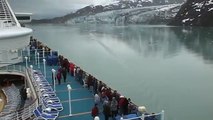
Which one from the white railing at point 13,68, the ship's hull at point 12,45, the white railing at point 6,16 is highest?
the white railing at point 6,16

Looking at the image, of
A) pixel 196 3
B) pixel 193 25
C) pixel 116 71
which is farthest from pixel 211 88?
pixel 196 3

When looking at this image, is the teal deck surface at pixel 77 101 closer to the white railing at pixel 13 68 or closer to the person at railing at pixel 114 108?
the person at railing at pixel 114 108

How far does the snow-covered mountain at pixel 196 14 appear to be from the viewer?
122 meters

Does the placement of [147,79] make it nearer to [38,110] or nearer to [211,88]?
[211,88]

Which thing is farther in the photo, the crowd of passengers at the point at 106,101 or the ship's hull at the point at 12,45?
the ship's hull at the point at 12,45

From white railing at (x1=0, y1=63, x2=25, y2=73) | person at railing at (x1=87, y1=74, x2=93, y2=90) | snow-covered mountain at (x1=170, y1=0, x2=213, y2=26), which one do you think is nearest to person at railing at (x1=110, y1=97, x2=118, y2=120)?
person at railing at (x1=87, y1=74, x2=93, y2=90)

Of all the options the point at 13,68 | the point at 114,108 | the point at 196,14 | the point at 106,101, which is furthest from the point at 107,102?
the point at 196,14

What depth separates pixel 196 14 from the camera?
421 ft

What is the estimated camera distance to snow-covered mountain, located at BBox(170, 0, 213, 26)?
121787 millimetres

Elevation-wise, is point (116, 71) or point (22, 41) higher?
point (22, 41)

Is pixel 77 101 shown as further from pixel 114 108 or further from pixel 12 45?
pixel 12 45

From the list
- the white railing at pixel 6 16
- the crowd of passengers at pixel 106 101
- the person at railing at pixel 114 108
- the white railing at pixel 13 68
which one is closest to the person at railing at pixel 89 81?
the crowd of passengers at pixel 106 101

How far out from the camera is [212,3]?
124875mm

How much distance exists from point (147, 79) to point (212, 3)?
362 feet
